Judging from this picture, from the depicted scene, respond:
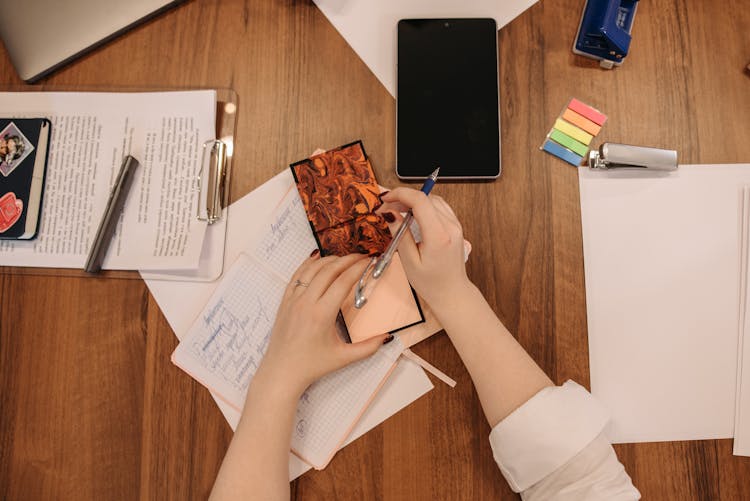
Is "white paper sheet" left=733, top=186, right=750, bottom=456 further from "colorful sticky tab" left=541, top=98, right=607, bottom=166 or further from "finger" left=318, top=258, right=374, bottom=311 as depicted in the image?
"finger" left=318, top=258, right=374, bottom=311

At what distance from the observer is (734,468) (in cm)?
73

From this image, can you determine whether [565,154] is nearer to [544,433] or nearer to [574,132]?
→ [574,132]

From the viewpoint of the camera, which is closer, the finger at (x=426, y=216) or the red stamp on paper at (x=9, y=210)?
the finger at (x=426, y=216)

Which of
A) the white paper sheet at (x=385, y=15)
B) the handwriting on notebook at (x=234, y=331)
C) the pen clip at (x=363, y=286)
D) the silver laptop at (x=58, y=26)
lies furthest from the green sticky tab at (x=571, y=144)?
the silver laptop at (x=58, y=26)

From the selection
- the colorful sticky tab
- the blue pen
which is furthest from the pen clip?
the colorful sticky tab

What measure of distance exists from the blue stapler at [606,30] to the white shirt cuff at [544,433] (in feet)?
1.68

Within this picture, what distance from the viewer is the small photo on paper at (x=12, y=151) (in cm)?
80

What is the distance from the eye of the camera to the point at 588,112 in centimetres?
78

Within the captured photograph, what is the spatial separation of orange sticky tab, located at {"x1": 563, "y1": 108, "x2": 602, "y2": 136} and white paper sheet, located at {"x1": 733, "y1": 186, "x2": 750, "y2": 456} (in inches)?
9.5

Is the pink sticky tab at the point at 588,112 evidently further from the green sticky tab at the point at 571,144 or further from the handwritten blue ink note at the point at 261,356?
the handwritten blue ink note at the point at 261,356

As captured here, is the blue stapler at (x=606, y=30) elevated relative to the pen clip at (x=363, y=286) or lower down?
elevated

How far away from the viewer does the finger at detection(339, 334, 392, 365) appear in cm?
72

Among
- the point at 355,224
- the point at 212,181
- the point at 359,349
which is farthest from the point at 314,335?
the point at 212,181

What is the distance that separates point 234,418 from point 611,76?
79 cm
